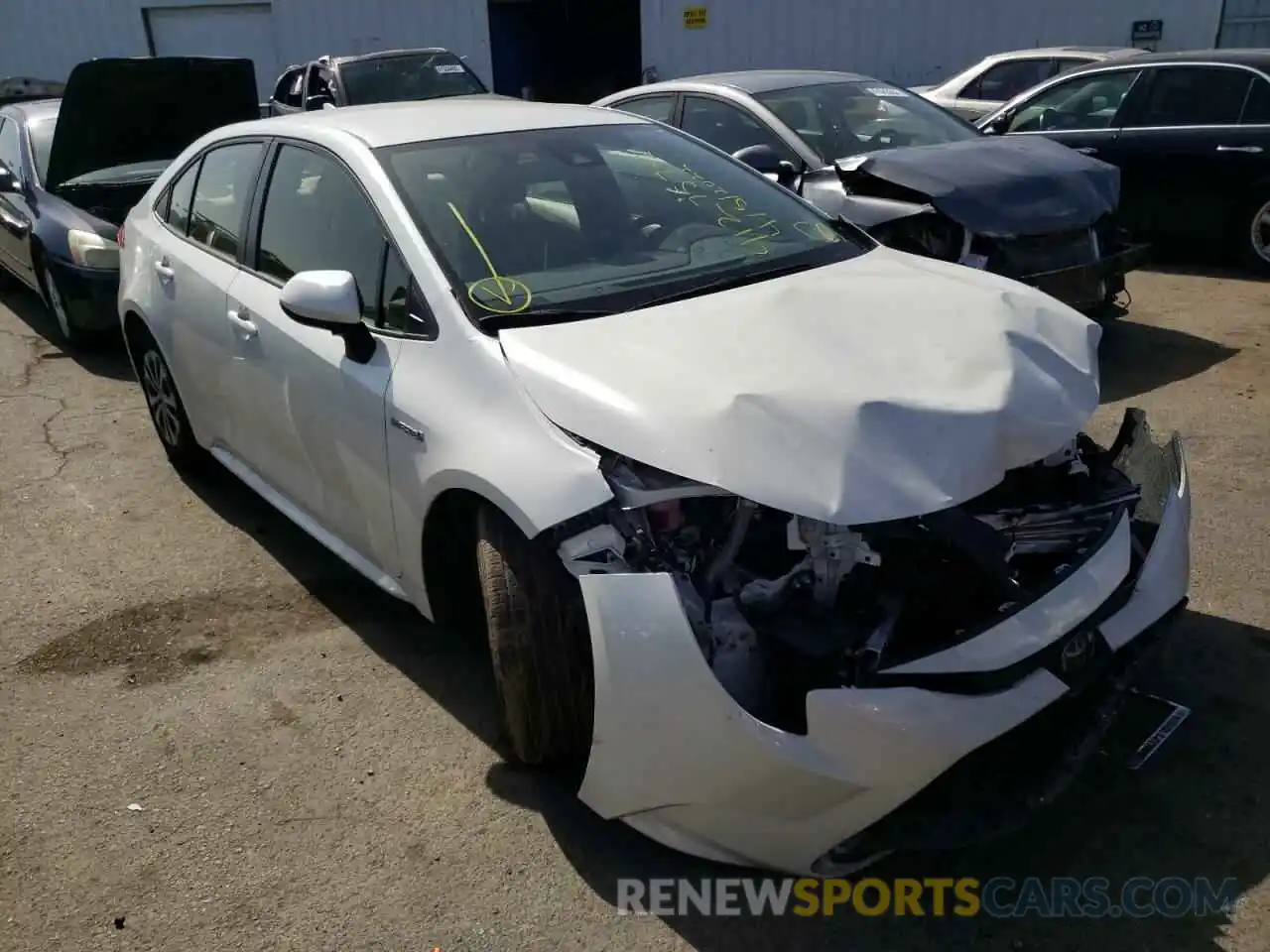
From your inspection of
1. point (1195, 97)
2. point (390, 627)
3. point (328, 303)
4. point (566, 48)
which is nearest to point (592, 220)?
point (328, 303)

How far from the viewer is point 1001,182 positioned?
229 inches

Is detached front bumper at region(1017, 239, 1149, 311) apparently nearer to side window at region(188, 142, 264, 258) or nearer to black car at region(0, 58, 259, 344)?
side window at region(188, 142, 264, 258)

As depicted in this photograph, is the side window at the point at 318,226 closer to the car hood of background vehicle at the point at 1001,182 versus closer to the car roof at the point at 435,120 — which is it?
the car roof at the point at 435,120

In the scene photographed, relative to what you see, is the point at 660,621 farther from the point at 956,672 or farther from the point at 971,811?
the point at 971,811

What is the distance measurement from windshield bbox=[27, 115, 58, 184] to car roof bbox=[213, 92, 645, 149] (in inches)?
175

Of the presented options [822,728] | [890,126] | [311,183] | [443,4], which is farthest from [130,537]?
[443,4]

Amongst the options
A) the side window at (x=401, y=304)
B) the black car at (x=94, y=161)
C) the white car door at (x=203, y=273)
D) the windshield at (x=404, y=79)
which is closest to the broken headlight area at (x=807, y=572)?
the side window at (x=401, y=304)

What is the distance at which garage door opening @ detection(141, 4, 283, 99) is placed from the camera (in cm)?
2092

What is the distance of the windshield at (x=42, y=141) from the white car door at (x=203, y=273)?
12.4ft

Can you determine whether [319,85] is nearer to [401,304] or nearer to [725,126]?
[725,126]

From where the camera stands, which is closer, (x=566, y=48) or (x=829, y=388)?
(x=829, y=388)

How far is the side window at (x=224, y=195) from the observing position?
4.10 metres

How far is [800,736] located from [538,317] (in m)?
1.35

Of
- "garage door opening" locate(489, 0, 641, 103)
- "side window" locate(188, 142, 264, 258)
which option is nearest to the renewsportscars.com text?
"side window" locate(188, 142, 264, 258)
